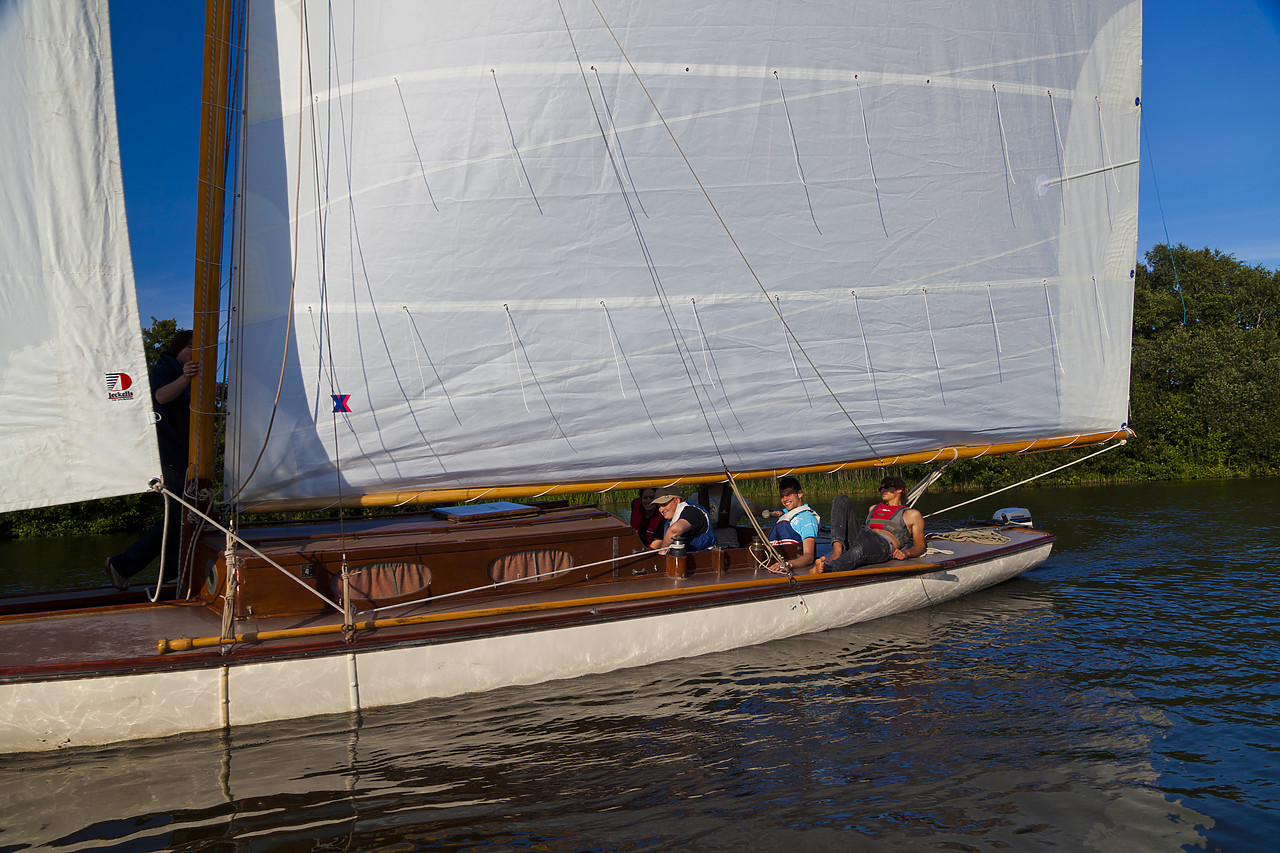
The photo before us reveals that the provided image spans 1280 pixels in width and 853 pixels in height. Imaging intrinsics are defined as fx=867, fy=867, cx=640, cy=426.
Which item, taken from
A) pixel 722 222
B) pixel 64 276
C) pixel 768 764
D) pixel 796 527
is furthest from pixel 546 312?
pixel 768 764

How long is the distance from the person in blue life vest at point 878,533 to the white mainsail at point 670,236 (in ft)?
1.95

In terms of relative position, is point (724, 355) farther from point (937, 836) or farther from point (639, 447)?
point (937, 836)

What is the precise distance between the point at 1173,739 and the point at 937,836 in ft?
7.61

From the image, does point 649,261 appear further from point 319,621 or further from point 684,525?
point 319,621

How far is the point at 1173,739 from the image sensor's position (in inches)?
223

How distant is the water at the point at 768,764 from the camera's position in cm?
456

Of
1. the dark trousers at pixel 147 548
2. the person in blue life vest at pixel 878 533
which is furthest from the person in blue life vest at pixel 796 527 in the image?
the dark trousers at pixel 147 548

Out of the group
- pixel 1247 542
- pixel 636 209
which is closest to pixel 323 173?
pixel 636 209

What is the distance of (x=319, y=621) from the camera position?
6.63 m

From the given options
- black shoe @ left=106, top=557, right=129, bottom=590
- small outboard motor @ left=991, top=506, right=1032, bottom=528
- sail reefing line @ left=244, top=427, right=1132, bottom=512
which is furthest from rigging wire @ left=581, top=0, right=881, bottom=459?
black shoe @ left=106, top=557, right=129, bottom=590

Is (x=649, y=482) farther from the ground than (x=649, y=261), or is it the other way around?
(x=649, y=261)

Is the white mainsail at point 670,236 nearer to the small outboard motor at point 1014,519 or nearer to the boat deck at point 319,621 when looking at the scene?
the boat deck at point 319,621

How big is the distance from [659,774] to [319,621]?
2956mm

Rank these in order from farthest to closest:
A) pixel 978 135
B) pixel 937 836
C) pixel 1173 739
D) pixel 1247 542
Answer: pixel 1247 542, pixel 978 135, pixel 1173 739, pixel 937 836
